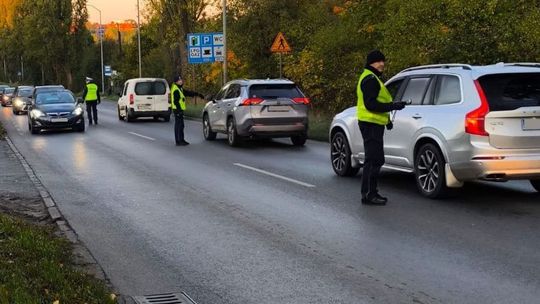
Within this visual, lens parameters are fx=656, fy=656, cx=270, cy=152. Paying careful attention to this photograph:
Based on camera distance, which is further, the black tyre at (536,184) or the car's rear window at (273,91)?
the car's rear window at (273,91)

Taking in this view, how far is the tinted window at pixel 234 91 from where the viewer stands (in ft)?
54.1

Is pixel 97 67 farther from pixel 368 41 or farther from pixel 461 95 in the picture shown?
pixel 461 95

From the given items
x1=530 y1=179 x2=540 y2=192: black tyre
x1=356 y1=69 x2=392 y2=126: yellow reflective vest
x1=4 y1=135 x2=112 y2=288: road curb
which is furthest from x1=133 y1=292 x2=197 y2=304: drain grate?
x1=530 y1=179 x2=540 y2=192: black tyre

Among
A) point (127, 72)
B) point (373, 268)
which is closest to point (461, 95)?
point (373, 268)

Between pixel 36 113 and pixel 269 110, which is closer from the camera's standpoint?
pixel 269 110

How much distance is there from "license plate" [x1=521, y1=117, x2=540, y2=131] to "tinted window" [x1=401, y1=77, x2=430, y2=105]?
1547 mm

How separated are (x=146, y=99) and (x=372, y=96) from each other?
66.3 feet

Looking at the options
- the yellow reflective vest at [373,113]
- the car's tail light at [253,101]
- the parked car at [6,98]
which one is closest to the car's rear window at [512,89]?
the yellow reflective vest at [373,113]

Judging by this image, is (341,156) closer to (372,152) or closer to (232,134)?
(372,152)

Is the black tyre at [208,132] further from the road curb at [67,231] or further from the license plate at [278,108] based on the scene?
the road curb at [67,231]

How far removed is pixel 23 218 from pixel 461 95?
5.65 metres

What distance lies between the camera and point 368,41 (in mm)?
28531

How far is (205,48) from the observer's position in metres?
30.7

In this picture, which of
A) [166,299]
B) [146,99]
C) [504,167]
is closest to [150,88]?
[146,99]
